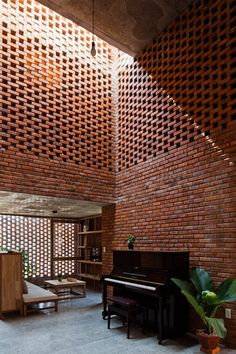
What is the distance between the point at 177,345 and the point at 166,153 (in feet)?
9.93

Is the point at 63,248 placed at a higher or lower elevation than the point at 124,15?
lower

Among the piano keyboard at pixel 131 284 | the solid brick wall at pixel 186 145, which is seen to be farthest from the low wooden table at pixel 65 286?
the piano keyboard at pixel 131 284

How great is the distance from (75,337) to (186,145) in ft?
11.1

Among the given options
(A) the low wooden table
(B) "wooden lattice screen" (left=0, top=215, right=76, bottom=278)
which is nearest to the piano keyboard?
(A) the low wooden table

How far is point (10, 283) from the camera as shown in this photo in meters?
5.90

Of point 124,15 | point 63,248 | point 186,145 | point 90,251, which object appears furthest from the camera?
point 63,248

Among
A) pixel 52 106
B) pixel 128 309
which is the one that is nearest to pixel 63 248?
pixel 52 106

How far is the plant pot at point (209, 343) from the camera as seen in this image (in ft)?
12.8

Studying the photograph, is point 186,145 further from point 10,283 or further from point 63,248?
point 63,248

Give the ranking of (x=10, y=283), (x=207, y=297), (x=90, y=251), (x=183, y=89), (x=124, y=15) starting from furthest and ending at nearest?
(x=90, y=251), (x=10, y=283), (x=124, y=15), (x=183, y=89), (x=207, y=297)

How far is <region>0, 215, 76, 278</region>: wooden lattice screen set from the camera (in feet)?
31.1

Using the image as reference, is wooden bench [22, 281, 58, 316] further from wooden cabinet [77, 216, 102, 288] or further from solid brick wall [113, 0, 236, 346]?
wooden cabinet [77, 216, 102, 288]

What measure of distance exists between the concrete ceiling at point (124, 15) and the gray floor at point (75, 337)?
5239mm

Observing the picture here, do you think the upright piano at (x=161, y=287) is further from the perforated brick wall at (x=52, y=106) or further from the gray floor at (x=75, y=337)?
the perforated brick wall at (x=52, y=106)
